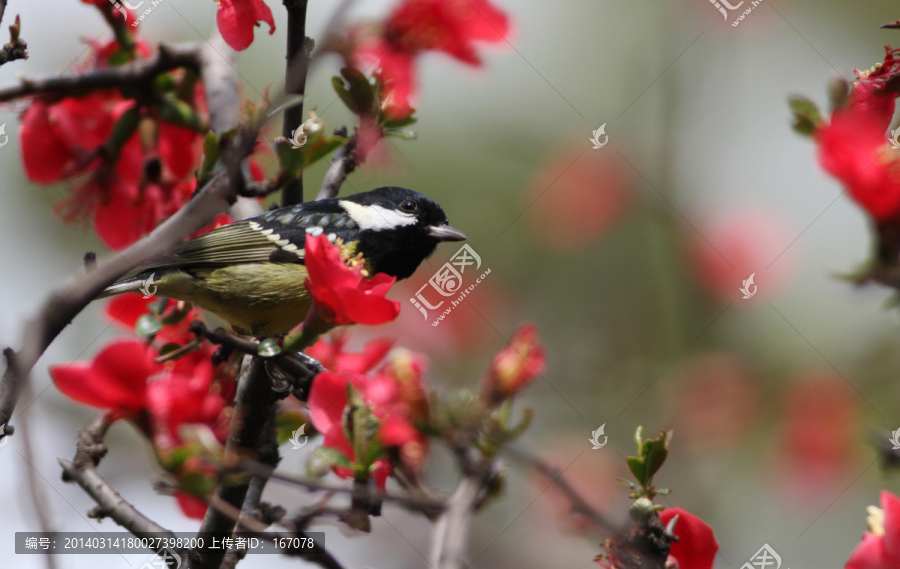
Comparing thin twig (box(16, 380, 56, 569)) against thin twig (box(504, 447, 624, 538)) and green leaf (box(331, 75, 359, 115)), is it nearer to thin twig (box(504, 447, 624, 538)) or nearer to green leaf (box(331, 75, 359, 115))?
thin twig (box(504, 447, 624, 538))

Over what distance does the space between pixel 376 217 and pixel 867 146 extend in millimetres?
1932

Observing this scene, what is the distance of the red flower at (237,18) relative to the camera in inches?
76.1

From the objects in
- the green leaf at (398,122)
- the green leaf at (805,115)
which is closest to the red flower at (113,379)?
the green leaf at (398,122)

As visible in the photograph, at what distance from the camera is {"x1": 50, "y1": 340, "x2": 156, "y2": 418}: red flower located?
1.69m

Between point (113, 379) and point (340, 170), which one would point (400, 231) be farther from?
point (113, 379)

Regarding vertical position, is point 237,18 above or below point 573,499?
above

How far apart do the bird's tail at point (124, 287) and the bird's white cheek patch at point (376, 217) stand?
0.92 metres

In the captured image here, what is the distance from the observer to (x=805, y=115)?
68.7 inches

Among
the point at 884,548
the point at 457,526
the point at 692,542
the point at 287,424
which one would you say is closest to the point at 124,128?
the point at 287,424

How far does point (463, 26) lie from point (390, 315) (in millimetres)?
1152

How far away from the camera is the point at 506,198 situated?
23.5ft

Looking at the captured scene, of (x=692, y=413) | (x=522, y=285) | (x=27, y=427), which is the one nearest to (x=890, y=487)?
(x=692, y=413)

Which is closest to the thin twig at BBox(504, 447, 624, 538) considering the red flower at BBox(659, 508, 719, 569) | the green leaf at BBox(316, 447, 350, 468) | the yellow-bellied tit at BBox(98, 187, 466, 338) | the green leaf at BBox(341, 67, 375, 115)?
the red flower at BBox(659, 508, 719, 569)

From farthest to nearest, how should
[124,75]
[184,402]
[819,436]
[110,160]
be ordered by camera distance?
[819,436] → [110,160] → [124,75] → [184,402]
